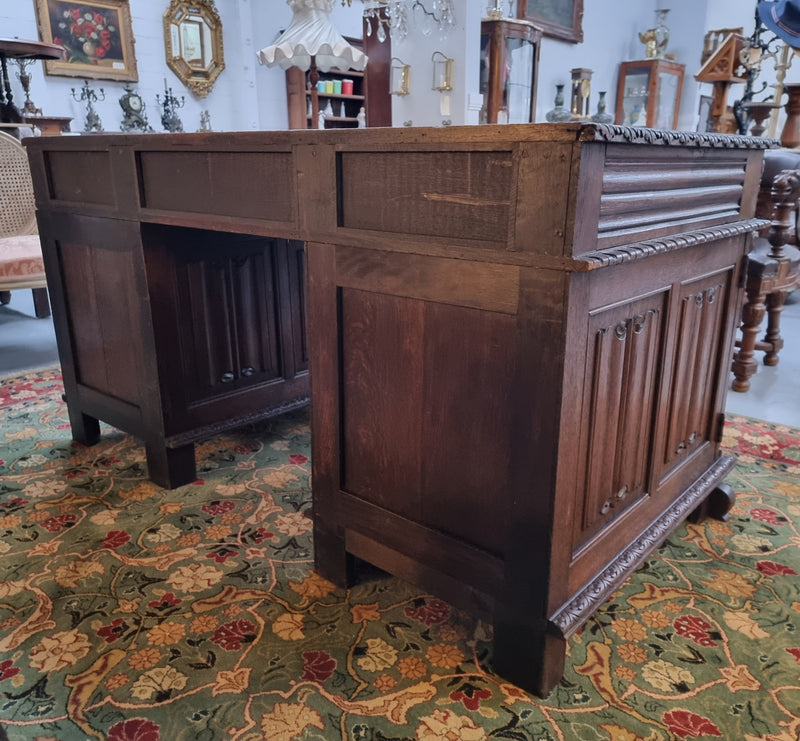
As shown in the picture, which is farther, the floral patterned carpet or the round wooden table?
the round wooden table

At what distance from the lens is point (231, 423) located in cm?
225

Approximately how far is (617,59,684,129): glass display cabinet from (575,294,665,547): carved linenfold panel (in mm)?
8386

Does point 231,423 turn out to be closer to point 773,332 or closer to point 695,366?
point 695,366

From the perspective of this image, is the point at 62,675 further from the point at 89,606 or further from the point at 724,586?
the point at 724,586

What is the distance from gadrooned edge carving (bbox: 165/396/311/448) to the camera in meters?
2.08

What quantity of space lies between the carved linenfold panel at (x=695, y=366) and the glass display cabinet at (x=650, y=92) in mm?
7990

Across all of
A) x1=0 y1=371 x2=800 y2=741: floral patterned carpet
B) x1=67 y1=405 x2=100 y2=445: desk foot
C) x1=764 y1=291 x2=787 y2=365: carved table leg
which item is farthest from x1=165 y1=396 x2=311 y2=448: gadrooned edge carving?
x1=764 y1=291 x2=787 y2=365: carved table leg

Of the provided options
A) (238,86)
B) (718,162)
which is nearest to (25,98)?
(238,86)

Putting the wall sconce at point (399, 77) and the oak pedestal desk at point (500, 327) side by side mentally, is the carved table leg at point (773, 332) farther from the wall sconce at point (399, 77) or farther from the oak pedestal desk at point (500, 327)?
the wall sconce at point (399, 77)

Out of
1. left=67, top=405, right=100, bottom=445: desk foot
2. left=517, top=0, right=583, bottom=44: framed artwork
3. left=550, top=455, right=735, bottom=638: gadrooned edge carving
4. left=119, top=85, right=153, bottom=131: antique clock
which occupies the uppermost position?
left=517, top=0, right=583, bottom=44: framed artwork

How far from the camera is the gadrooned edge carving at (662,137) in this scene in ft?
3.23

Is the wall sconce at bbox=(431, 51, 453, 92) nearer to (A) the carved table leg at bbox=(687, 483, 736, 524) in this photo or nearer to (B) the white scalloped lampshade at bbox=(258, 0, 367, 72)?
(B) the white scalloped lampshade at bbox=(258, 0, 367, 72)

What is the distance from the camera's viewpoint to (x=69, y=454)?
237 centimetres

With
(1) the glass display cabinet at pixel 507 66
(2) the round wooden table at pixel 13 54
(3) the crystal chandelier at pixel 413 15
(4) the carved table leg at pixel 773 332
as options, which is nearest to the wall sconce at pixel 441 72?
(3) the crystal chandelier at pixel 413 15
